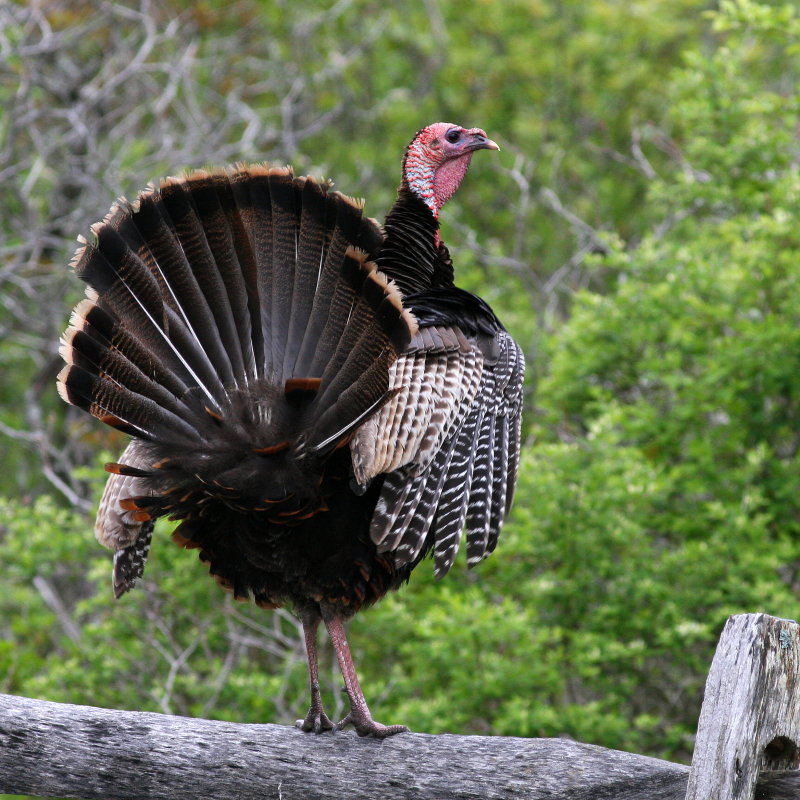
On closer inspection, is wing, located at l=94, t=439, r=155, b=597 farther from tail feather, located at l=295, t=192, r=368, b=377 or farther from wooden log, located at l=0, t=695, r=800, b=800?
wooden log, located at l=0, t=695, r=800, b=800

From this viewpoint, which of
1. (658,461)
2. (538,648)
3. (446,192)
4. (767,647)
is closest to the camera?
(767,647)

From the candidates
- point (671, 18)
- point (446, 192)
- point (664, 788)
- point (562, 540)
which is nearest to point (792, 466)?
point (562, 540)

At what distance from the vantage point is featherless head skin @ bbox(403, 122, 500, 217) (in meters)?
4.25

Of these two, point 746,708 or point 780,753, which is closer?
point 746,708

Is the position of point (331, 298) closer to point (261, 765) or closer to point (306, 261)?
point (306, 261)

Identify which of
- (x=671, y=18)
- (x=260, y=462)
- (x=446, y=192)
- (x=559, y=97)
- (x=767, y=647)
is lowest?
(x=767, y=647)

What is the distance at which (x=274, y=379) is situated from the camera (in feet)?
11.0

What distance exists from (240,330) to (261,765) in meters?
1.24

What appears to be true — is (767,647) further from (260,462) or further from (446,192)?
(446,192)

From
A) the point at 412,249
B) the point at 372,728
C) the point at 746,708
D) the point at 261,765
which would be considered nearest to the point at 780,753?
the point at 746,708

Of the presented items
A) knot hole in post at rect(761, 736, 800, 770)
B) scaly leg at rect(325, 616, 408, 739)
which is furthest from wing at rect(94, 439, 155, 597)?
knot hole in post at rect(761, 736, 800, 770)

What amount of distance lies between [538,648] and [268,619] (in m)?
1.96

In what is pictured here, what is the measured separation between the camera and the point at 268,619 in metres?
7.13

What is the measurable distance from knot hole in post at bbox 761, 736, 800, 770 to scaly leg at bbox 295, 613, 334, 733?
1.43 meters
